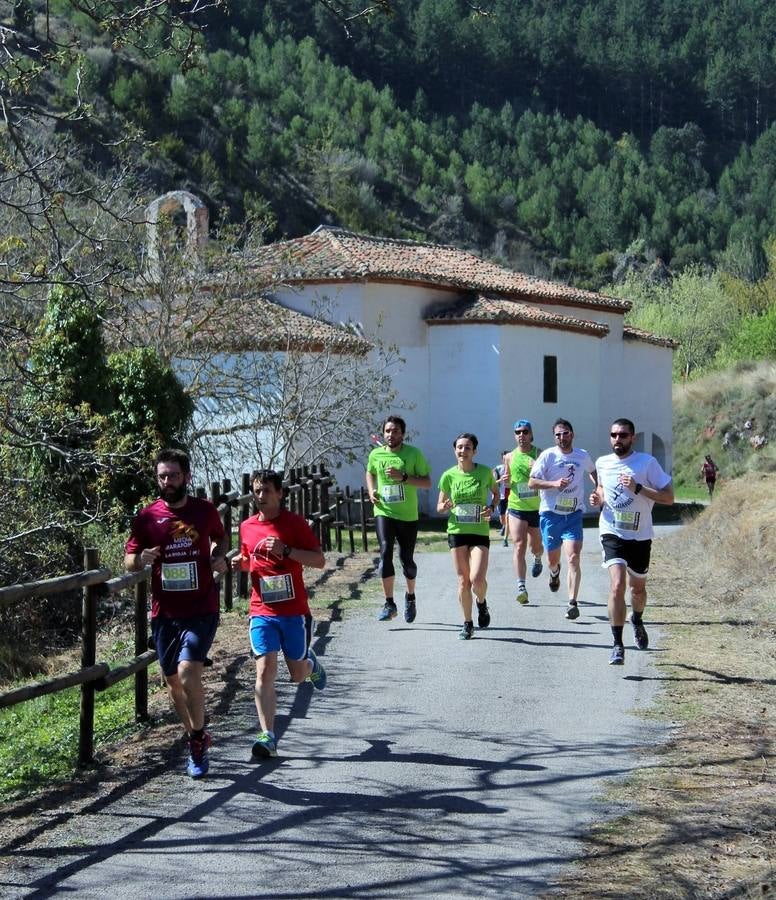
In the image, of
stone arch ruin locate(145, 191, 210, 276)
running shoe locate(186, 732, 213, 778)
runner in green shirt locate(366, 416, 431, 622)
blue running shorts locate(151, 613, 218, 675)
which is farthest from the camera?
stone arch ruin locate(145, 191, 210, 276)

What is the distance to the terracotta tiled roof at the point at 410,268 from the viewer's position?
37.3 meters

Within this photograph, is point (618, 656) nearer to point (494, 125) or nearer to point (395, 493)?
point (395, 493)

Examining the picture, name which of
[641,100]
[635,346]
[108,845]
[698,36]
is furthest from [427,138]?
[108,845]

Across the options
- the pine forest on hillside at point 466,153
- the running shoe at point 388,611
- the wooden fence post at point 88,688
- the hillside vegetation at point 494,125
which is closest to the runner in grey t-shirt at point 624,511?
the running shoe at point 388,611

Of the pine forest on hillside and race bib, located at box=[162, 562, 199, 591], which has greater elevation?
the pine forest on hillside

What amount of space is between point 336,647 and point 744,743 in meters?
4.56

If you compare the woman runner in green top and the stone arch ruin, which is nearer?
the woman runner in green top

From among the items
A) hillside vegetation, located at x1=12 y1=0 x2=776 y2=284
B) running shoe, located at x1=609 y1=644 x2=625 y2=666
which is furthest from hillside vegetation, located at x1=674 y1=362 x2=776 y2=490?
running shoe, located at x1=609 y1=644 x2=625 y2=666

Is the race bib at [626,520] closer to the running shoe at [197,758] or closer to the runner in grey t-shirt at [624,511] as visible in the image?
the runner in grey t-shirt at [624,511]

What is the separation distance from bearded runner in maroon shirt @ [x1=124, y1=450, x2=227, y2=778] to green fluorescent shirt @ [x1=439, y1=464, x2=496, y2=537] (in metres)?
4.91

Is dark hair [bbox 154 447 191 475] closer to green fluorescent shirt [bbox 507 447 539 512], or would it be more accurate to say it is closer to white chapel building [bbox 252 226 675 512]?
green fluorescent shirt [bbox 507 447 539 512]

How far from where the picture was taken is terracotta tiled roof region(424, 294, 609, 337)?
38.9m

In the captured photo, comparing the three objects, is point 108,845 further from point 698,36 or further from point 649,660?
point 698,36

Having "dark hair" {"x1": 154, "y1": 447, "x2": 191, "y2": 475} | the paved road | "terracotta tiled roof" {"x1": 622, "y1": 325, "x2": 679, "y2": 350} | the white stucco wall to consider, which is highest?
"terracotta tiled roof" {"x1": 622, "y1": 325, "x2": 679, "y2": 350}
